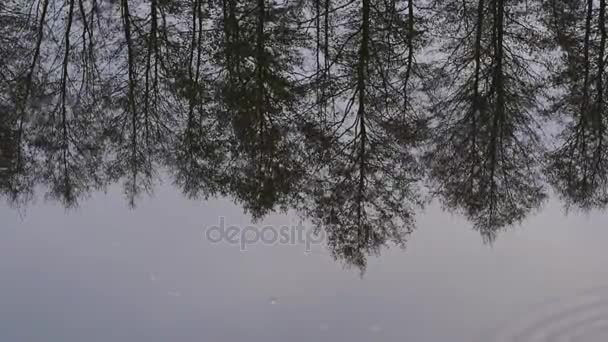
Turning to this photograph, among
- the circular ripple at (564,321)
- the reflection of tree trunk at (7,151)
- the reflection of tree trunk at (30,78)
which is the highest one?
the reflection of tree trunk at (30,78)

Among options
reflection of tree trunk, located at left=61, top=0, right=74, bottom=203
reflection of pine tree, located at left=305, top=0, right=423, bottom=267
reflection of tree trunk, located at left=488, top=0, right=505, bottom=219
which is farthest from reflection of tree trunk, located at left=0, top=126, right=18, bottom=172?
→ reflection of tree trunk, located at left=488, top=0, right=505, bottom=219

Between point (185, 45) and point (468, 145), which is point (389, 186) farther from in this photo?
point (185, 45)

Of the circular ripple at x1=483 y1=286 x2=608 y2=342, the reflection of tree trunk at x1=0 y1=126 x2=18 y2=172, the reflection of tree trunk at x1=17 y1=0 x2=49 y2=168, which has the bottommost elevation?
the circular ripple at x1=483 y1=286 x2=608 y2=342

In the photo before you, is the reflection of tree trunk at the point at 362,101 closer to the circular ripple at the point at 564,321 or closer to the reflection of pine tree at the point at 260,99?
the reflection of pine tree at the point at 260,99

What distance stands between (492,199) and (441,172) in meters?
0.42

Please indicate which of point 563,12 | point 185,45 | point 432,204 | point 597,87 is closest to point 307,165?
point 432,204

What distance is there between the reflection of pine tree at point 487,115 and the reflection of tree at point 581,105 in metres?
0.21

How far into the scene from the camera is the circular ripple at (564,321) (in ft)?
10.2

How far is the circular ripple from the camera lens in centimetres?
311

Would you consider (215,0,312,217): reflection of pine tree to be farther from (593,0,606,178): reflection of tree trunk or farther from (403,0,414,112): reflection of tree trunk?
(593,0,606,178): reflection of tree trunk

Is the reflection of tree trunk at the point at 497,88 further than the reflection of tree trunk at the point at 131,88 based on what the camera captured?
No

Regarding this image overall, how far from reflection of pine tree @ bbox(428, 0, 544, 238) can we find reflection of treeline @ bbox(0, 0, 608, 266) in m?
0.02

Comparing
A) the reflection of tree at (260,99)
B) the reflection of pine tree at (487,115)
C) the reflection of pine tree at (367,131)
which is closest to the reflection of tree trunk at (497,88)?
the reflection of pine tree at (487,115)

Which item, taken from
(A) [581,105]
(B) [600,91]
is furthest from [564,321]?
(B) [600,91]
